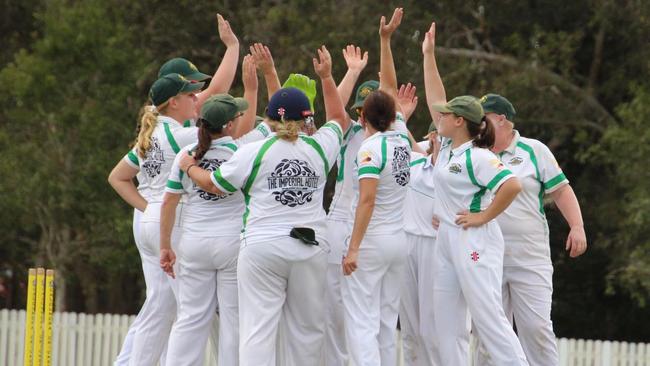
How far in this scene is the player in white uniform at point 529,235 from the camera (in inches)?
406

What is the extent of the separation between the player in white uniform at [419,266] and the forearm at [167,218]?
1.90 meters

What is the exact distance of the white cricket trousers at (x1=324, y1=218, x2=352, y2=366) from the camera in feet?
34.3

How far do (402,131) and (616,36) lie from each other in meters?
15.2

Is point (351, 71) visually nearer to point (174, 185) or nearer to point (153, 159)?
point (153, 159)

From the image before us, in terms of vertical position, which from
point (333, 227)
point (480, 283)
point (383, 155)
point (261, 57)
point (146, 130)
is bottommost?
point (480, 283)

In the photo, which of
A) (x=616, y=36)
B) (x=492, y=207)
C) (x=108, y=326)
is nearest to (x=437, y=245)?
(x=492, y=207)

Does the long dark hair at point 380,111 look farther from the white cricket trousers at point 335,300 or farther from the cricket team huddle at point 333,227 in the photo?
the white cricket trousers at point 335,300

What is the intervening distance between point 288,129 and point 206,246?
1.05m

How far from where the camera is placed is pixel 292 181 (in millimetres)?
9477

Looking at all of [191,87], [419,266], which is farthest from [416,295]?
[191,87]

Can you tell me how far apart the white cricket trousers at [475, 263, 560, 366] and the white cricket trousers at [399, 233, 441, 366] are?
50cm

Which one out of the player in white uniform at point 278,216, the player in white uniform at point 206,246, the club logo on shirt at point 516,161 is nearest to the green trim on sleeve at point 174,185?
the player in white uniform at point 206,246

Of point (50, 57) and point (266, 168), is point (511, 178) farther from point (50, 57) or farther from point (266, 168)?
point (50, 57)

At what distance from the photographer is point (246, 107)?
9.98 m
